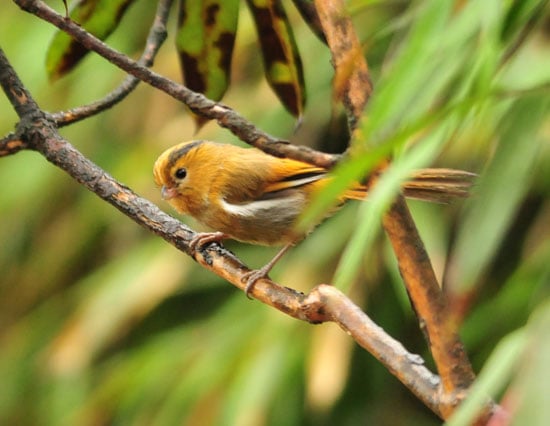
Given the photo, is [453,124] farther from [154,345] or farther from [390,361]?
[154,345]

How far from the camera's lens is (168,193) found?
1.76m

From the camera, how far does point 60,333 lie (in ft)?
9.03

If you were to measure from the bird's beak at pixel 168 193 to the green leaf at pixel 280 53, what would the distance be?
592 mm

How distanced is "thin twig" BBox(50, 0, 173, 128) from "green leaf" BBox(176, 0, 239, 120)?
5 cm

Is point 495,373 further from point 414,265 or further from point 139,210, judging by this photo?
point 139,210

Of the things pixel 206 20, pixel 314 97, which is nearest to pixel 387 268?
pixel 314 97

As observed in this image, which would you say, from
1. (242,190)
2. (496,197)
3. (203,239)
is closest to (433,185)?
(203,239)

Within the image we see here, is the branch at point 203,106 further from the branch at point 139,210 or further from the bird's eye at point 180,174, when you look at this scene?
the bird's eye at point 180,174

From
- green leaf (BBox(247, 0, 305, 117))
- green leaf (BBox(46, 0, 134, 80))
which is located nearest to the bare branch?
green leaf (BBox(46, 0, 134, 80))

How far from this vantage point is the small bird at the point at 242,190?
5.53 feet

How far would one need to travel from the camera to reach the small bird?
1686mm

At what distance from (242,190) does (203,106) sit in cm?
79

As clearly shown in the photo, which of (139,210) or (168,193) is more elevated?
(168,193)

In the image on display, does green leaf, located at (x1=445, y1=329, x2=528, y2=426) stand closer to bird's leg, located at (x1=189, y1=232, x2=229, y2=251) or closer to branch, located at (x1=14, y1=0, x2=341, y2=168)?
branch, located at (x1=14, y1=0, x2=341, y2=168)
